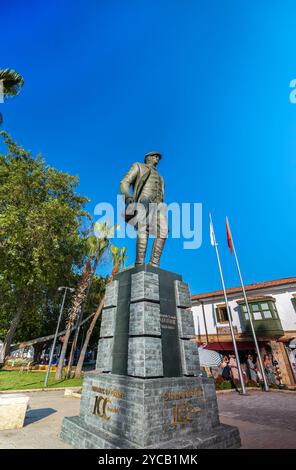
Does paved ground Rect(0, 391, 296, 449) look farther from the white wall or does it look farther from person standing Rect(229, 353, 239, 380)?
the white wall

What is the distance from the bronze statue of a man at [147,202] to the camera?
5.79m

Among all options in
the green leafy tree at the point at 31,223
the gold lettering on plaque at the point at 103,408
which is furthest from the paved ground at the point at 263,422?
the green leafy tree at the point at 31,223

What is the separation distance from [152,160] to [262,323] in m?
18.5

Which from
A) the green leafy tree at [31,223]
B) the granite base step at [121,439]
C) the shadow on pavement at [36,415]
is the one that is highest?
the green leafy tree at [31,223]

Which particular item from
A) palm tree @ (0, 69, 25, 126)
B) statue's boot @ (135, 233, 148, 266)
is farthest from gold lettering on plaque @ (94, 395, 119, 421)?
palm tree @ (0, 69, 25, 126)

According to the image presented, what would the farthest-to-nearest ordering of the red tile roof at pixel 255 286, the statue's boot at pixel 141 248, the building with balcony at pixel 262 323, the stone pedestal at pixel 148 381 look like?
the red tile roof at pixel 255 286, the building with balcony at pixel 262 323, the statue's boot at pixel 141 248, the stone pedestal at pixel 148 381

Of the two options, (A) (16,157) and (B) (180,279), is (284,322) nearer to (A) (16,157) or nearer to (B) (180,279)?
(B) (180,279)

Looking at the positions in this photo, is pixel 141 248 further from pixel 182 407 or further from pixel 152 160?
pixel 182 407

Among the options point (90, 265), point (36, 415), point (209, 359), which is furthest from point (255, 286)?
point (36, 415)

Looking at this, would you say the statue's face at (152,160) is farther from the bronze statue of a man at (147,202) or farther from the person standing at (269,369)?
the person standing at (269,369)

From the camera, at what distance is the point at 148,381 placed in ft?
12.2

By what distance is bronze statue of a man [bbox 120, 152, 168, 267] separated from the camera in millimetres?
5793

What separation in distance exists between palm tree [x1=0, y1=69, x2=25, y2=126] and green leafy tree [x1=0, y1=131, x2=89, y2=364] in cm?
737
